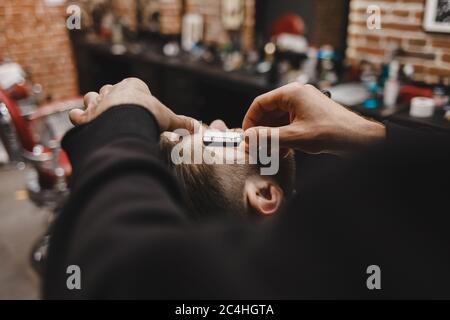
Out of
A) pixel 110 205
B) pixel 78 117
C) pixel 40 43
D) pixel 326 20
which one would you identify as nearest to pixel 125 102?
pixel 78 117

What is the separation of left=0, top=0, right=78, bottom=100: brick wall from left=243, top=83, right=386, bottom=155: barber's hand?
4.56 metres

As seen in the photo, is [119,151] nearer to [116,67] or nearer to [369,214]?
[369,214]

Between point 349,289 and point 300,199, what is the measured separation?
0.13 metres

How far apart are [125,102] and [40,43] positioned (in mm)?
4815

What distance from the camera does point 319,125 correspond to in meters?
0.86

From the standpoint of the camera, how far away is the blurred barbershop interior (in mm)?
2834

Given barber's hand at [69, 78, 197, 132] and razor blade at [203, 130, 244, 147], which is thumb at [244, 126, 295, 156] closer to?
razor blade at [203, 130, 244, 147]

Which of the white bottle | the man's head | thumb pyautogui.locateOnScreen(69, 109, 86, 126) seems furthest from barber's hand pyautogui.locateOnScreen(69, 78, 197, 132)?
the white bottle

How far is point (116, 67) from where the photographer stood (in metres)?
5.34

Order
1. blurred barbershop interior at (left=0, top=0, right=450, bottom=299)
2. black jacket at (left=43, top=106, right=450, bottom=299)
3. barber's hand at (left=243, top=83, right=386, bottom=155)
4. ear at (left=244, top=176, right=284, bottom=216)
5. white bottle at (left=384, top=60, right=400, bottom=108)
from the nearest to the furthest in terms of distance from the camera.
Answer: black jacket at (left=43, top=106, right=450, bottom=299), barber's hand at (left=243, top=83, right=386, bottom=155), ear at (left=244, top=176, right=284, bottom=216), blurred barbershop interior at (left=0, top=0, right=450, bottom=299), white bottle at (left=384, top=60, right=400, bottom=108)

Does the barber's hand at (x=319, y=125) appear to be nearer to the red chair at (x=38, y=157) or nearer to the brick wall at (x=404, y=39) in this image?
the red chair at (x=38, y=157)

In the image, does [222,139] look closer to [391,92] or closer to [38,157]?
[38,157]

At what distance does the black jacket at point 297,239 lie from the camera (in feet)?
1.55

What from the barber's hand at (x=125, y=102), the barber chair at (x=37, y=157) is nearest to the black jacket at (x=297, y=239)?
the barber's hand at (x=125, y=102)
